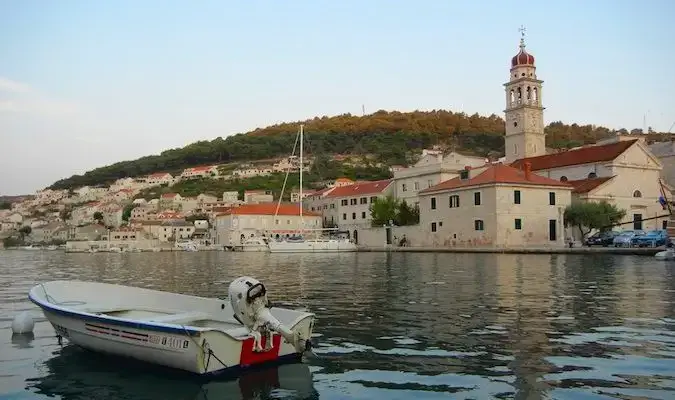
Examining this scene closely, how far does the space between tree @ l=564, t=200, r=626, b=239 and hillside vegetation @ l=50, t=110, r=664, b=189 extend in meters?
80.4

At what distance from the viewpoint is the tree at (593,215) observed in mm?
50969

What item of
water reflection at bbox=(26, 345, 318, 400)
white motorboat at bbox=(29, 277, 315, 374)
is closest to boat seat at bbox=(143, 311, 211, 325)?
white motorboat at bbox=(29, 277, 315, 374)

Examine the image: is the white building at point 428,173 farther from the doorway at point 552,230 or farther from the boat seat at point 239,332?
the boat seat at point 239,332

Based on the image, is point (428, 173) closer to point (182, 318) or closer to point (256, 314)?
point (182, 318)

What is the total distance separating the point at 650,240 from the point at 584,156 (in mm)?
19705

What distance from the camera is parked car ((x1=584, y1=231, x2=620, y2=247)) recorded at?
4685 centimetres

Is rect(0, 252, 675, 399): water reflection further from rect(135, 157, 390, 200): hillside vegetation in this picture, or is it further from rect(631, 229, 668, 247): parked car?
rect(135, 157, 390, 200): hillside vegetation

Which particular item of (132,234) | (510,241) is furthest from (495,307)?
(132,234)

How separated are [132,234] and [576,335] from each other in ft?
376

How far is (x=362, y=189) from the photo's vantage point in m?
80.4

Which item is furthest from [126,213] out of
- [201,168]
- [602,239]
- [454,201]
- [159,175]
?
[602,239]

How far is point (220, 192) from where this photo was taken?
152m

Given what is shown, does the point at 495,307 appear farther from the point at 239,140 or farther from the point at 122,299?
the point at 239,140

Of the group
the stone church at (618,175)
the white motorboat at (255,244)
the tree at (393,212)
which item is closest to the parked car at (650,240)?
the stone church at (618,175)
